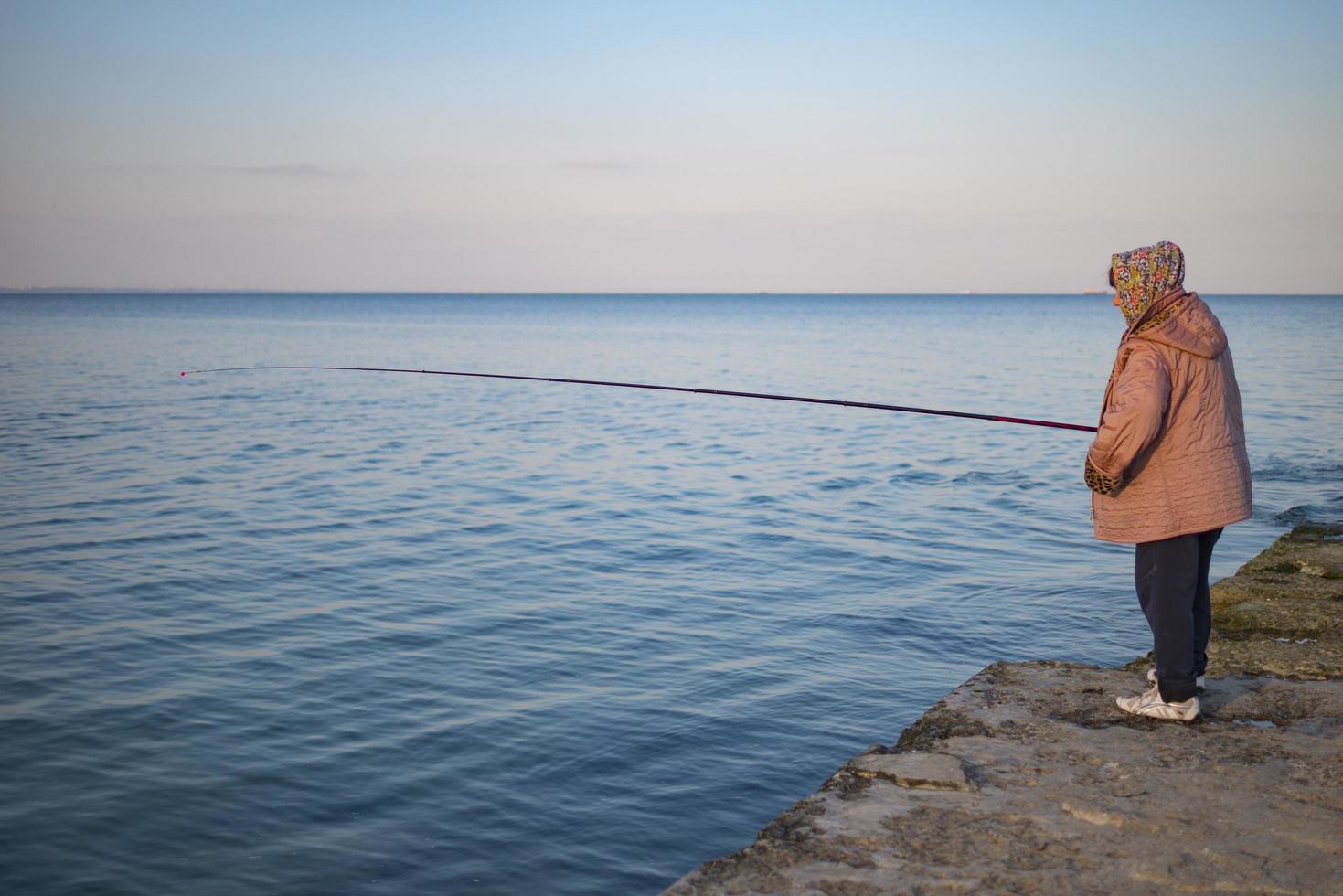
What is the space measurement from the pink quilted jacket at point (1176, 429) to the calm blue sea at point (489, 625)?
6.47 feet

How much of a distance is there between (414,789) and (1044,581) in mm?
5611

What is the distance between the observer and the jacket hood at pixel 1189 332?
3.80 meters

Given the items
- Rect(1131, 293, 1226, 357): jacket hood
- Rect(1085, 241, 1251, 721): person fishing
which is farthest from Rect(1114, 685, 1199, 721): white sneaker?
Rect(1131, 293, 1226, 357): jacket hood

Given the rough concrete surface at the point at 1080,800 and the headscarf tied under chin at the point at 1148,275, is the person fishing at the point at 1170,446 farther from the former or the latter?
the rough concrete surface at the point at 1080,800

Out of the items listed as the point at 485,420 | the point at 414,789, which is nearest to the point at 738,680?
the point at 414,789

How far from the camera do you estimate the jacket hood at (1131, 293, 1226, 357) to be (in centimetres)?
380

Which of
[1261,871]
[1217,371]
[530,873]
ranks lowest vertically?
[530,873]

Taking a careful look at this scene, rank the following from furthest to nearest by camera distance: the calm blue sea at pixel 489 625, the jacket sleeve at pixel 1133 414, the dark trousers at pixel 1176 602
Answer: the calm blue sea at pixel 489 625
the dark trousers at pixel 1176 602
the jacket sleeve at pixel 1133 414

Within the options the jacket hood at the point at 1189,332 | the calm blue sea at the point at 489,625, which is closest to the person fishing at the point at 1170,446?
the jacket hood at the point at 1189,332

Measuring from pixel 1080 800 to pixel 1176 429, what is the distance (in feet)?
4.58

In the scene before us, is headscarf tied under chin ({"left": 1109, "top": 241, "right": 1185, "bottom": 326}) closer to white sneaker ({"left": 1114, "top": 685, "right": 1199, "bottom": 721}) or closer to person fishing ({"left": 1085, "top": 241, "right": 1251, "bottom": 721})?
person fishing ({"left": 1085, "top": 241, "right": 1251, "bottom": 721})

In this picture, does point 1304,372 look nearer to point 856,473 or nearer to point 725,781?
point 856,473

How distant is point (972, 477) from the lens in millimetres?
13734

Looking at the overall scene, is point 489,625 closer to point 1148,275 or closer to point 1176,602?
point 1176,602
